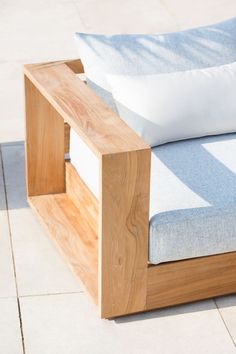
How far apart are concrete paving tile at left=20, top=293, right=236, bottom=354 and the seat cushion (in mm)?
225

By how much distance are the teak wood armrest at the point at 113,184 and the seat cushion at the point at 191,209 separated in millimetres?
66

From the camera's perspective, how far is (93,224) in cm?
339

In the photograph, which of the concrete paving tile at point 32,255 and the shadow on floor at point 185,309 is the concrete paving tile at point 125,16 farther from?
the shadow on floor at point 185,309

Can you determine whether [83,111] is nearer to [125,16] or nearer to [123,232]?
[123,232]

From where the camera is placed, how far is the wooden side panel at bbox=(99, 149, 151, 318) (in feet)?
8.84

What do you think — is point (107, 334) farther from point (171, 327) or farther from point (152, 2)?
point (152, 2)

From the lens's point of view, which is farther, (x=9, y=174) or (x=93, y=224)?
(x=9, y=174)

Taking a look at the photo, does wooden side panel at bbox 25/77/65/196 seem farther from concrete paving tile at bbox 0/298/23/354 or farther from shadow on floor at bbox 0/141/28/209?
concrete paving tile at bbox 0/298/23/354

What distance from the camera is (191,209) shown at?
289cm

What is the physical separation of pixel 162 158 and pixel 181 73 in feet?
1.18

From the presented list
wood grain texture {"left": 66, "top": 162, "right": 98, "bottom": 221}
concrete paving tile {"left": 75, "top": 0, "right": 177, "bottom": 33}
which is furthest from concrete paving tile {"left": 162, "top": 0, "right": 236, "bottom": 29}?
wood grain texture {"left": 66, "top": 162, "right": 98, "bottom": 221}

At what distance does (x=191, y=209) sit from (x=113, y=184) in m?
0.32

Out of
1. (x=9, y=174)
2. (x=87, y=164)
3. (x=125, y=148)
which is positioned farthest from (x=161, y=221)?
(x=9, y=174)

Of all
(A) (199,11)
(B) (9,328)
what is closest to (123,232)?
(B) (9,328)
